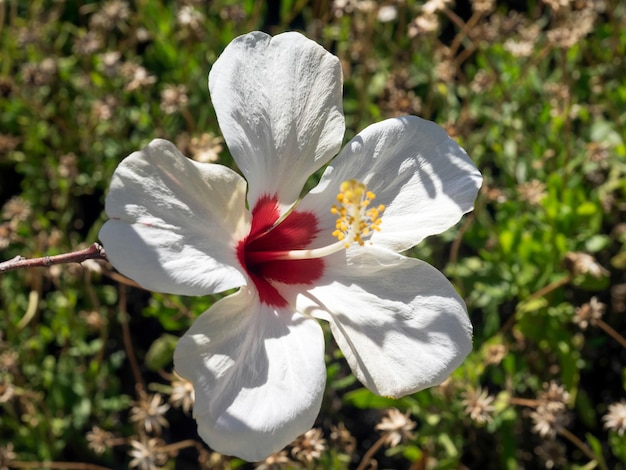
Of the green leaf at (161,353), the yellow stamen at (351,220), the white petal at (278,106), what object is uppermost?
the white petal at (278,106)

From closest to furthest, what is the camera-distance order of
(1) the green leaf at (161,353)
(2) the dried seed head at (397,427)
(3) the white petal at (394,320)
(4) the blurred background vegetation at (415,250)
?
1. (3) the white petal at (394,320)
2. (2) the dried seed head at (397,427)
3. (4) the blurred background vegetation at (415,250)
4. (1) the green leaf at (161,353)

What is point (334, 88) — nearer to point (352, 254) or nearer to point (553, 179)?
point (352, 254)

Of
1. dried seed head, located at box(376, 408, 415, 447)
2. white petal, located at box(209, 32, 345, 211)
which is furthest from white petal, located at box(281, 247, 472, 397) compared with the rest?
dried seed head, located at box(376, 408, 415, 447)

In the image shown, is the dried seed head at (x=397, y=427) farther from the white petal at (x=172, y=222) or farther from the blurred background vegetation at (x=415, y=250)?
the white petal at (x=172, y=222)

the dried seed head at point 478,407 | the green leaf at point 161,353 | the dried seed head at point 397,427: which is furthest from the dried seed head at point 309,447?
the green leaf at point 161,353

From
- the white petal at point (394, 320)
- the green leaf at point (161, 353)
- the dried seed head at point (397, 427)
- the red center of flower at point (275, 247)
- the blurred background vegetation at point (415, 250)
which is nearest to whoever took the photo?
the white petal at point (394, 320)

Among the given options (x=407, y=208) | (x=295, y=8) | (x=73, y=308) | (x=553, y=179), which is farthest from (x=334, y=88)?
(x=295, y=8)

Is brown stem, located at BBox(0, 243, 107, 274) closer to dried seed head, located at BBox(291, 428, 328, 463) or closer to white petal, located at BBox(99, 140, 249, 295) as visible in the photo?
white petal, located at BBox(99, 140, 249, 295)
